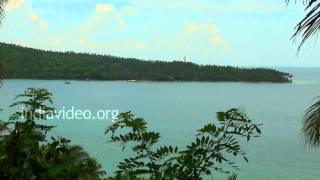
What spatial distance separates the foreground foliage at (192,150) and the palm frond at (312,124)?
1.48m

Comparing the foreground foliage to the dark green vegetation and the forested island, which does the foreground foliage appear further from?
the forested island

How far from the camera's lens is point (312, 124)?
3.98 m

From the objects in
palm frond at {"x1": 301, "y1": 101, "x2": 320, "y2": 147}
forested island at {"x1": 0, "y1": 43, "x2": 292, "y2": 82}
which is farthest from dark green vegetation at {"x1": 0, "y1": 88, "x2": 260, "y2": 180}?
forested island at {"x1": 0, "y1": 43, "x2": 292, "y2": 82}

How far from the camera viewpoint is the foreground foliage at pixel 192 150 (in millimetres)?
2586

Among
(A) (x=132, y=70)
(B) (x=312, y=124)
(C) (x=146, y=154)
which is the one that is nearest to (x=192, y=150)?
(C) (x=146, y=154)

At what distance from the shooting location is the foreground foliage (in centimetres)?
259

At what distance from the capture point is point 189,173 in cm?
259

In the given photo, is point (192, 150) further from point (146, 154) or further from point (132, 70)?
point (132, 70)

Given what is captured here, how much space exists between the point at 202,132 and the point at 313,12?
134 centimetres

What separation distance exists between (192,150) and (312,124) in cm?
167

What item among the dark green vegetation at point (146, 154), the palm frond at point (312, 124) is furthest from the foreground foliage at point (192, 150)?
the palm frond at point (312, 124)

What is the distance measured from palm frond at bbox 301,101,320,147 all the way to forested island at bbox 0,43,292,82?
69456 mm

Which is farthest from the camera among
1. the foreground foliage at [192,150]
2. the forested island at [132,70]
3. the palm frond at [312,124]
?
A: the forested island at [132,70]

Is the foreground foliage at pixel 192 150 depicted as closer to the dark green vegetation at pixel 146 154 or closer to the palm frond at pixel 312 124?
the dark green vegetation at pixel 146 154
